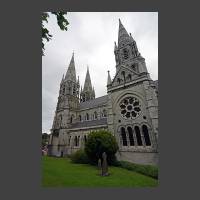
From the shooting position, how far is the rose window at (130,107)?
84.9ft

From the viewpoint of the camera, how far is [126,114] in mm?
26859

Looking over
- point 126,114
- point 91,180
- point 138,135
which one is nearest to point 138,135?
point 138,135

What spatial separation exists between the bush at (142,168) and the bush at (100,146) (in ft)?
5.89

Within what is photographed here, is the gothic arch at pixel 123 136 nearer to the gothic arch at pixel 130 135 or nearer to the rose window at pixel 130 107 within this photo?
the gothic arch at pixel 130 135

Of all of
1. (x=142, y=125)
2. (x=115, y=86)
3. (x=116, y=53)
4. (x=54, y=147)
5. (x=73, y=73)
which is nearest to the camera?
(x=142, y=125)

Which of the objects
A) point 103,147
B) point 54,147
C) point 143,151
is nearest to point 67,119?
point 54,147

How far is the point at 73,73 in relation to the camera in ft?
176

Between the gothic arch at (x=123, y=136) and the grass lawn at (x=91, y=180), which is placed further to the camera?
the gothic arch at (x=123, y=136)

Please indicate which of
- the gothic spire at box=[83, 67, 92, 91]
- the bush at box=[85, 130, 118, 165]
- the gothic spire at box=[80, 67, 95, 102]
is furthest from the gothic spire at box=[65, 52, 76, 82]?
the bush at box=[85, 130, 118, 165]

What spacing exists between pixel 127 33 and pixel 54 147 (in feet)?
113

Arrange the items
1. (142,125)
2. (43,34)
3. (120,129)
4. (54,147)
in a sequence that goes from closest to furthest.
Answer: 1. (43,34)
2. (142,125)
3. (120,129)
4. (54,147)

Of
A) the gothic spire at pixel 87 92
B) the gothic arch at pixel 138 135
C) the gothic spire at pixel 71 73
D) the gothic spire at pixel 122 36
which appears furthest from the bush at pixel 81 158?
the gothic spire at pixel 87 92

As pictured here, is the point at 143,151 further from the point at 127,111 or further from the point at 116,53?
the point at 116,53

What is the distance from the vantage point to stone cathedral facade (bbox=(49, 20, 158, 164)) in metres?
23.6
